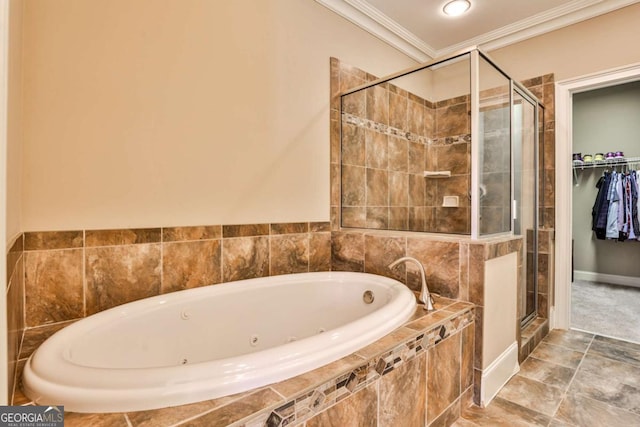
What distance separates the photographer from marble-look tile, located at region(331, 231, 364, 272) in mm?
2160

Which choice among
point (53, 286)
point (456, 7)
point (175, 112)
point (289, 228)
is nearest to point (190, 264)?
point (53, 286)

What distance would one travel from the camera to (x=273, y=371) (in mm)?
843

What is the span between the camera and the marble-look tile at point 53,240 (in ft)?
4.15

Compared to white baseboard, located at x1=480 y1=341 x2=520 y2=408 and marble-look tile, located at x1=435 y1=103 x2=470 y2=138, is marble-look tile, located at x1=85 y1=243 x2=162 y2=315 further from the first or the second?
marble-look tile, located at x1=435 y1=103 x2=470 y2=138

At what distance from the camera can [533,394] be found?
1.67 m

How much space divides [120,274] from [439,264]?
1628mm

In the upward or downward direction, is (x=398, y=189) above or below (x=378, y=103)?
below

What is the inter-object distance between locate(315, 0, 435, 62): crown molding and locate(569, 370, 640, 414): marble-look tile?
284 centimetres

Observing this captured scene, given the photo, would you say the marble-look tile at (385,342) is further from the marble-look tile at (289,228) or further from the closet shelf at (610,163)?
the closet shelf at (610,163)

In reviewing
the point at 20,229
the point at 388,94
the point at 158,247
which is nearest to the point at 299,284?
the point at 158,247

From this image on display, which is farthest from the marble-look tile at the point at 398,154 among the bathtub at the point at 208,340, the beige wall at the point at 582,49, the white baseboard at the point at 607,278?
the white baseboard at the point at 607,278

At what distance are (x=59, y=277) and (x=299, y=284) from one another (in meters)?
1.14

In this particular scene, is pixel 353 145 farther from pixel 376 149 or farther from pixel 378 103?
pixel 378 103

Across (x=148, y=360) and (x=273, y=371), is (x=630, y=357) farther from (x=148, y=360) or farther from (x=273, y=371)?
(x=148, y=360)
